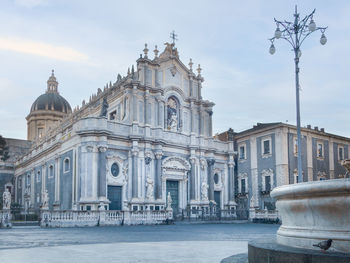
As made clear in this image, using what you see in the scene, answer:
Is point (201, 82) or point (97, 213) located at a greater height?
point (201, 82)

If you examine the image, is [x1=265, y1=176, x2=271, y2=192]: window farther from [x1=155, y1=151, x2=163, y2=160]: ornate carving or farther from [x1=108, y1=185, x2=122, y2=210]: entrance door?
[x1=108, y1=185, x2=122, y2=210]: entrance door

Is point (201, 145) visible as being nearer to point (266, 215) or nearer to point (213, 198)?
point (213, 198)

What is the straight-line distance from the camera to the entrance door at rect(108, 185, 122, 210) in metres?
33.4

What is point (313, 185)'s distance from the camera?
20.5 feet

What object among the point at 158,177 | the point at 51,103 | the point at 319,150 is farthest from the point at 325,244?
the point at 51,103

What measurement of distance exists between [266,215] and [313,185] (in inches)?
1057

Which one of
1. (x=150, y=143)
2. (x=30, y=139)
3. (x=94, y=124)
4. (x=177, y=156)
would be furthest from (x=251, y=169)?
(x=30, y=139)

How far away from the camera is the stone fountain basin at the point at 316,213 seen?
19.7 feet

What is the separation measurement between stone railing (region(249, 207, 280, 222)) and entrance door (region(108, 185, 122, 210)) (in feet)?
35.6

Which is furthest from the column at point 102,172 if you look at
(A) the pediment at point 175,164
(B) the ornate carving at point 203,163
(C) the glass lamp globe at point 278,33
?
(C) the glass lamp globe at point 278,33

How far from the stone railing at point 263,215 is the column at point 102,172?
39.2ft

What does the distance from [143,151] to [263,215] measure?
11.3 metres

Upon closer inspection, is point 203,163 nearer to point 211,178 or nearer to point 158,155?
point 211,178

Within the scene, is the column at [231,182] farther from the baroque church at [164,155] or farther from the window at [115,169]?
the window at [115,169]
